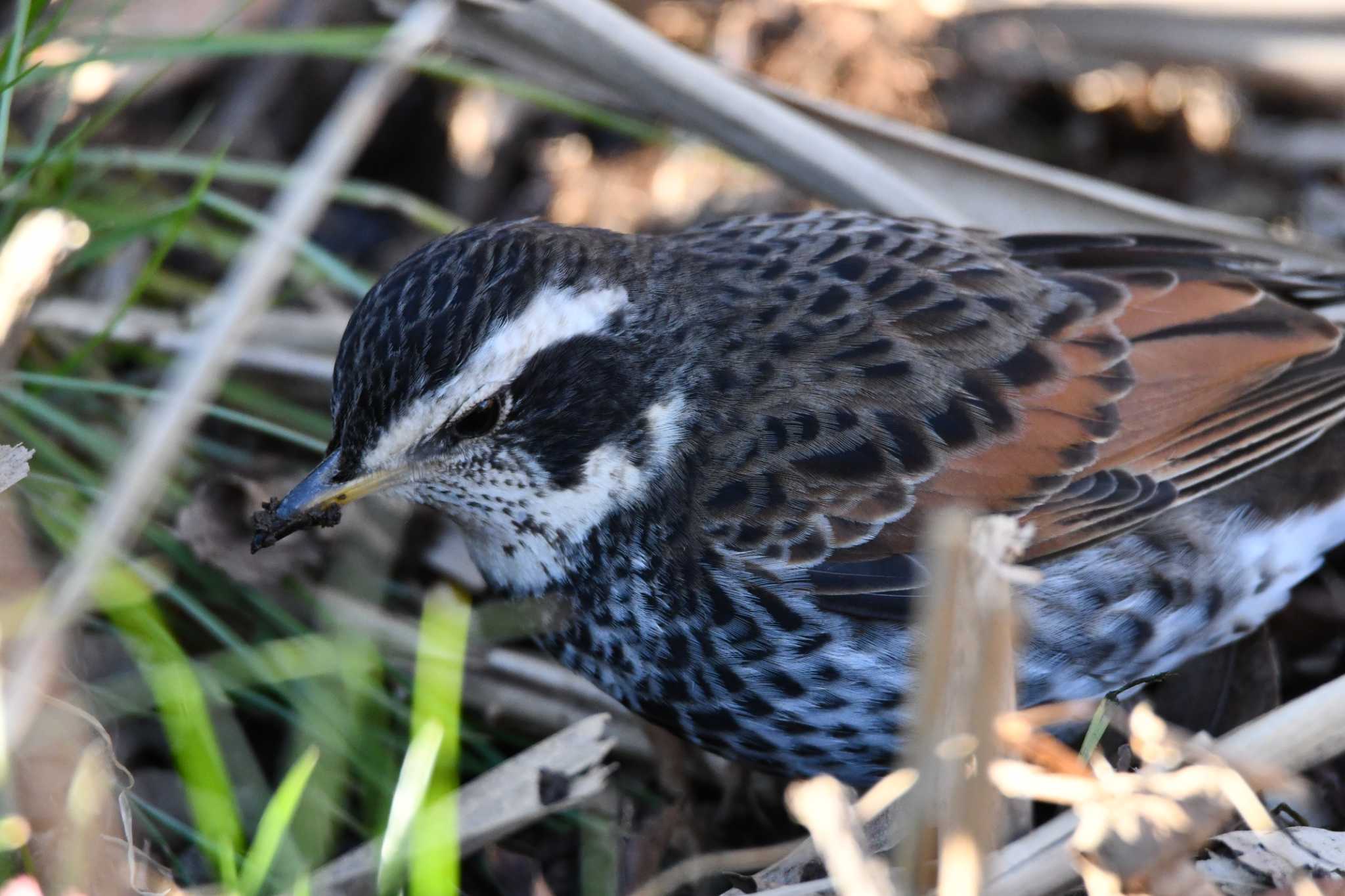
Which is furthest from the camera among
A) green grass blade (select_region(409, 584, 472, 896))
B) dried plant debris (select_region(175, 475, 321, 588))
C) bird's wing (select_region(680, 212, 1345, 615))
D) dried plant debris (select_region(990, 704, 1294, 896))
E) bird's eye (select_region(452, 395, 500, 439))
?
dried plant debris (select_region(175, 475, 321, 588))

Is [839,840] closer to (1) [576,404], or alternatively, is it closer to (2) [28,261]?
(1) [576,404]

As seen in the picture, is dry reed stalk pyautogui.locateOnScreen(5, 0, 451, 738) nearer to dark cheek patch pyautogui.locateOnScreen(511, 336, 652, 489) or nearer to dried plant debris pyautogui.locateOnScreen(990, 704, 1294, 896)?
dark cheek patch pyautogui.locateOnScreen(511, 336, 652, 489)

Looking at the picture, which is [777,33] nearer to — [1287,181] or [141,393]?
[1287,181]

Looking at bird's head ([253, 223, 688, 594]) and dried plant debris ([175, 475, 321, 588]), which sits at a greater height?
bird's head ([253, 223, 688, 594])

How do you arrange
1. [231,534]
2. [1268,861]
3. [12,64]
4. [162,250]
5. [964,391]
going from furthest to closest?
[231,534], [162,250], [12,64], [964,391], [1268,861]

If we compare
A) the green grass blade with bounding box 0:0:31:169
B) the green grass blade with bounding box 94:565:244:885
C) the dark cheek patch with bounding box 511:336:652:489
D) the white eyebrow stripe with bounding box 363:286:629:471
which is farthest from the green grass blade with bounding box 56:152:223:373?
the dark cheek patch with bounding box 511:336:652:489

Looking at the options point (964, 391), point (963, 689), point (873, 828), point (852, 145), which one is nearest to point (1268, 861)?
point (873, 828)

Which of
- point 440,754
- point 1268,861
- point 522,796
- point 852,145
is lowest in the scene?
point 522,796
